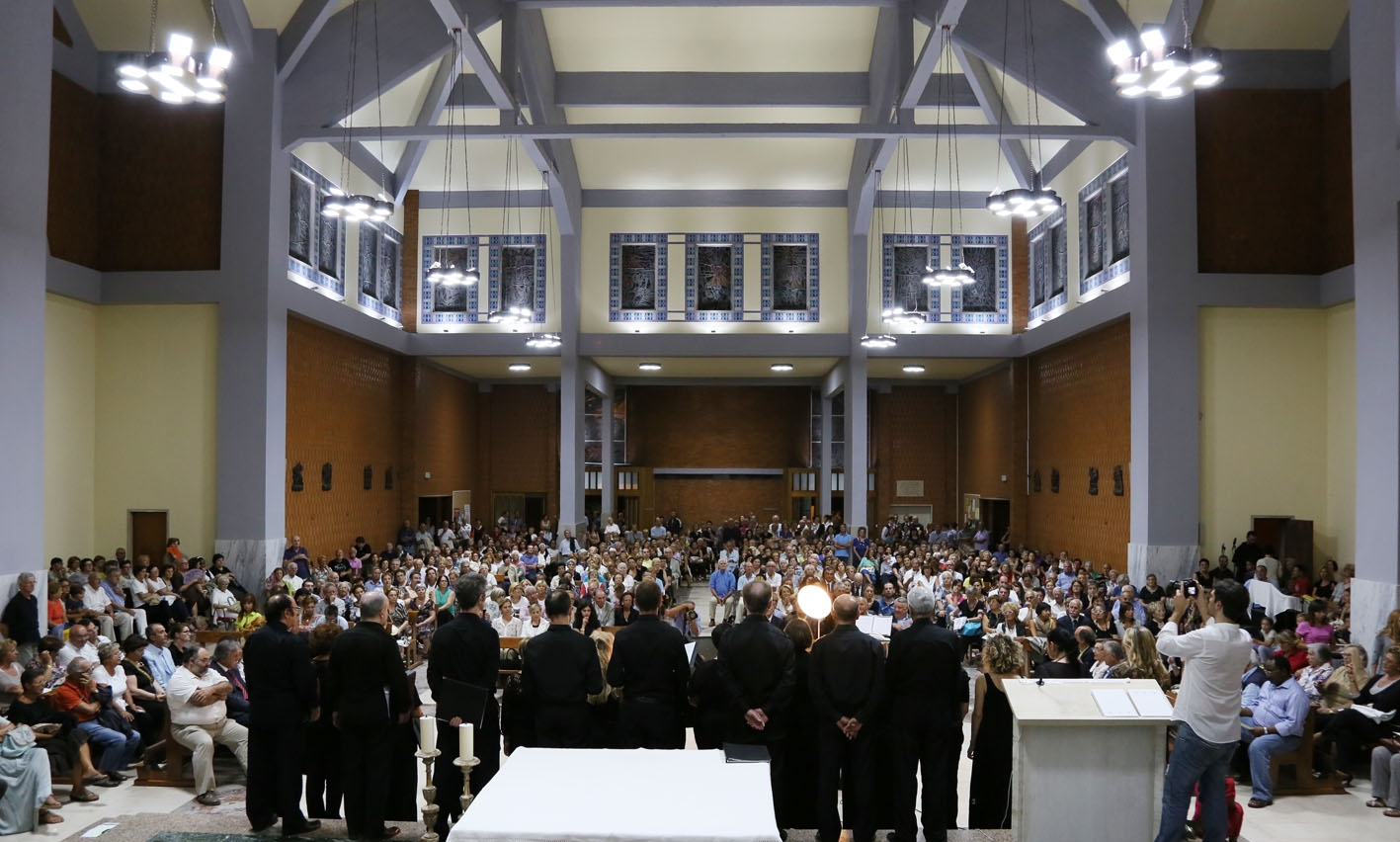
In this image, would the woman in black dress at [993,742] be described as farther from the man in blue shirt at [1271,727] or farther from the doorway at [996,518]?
the doorway at [996,518]

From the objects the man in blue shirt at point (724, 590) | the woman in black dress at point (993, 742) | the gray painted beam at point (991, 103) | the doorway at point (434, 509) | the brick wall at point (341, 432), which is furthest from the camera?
the doorway at point (434, 509)

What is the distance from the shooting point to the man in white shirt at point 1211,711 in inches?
190

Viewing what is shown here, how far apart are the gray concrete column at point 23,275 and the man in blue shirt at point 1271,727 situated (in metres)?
11.5

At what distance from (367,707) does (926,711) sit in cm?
303

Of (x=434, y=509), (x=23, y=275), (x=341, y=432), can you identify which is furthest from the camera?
(x=434, y=509)

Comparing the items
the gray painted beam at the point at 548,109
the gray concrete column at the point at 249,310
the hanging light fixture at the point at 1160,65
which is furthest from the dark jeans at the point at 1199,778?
the gray painted beam at the point at 548,109

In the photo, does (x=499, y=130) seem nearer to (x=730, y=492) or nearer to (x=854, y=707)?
(x=854, y=707)

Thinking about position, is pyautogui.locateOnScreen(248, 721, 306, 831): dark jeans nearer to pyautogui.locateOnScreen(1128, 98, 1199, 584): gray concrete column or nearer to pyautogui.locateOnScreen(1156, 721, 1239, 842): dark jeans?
pyautogui.locateOnScreen(1156, 721, 1239, 842): dark jeans

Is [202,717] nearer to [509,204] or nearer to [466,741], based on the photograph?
[466,741]

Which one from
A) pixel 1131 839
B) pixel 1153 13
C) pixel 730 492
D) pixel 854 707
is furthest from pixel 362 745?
pixel 730 492

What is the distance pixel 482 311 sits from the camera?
76.4 ft

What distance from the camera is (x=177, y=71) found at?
30.6 feet

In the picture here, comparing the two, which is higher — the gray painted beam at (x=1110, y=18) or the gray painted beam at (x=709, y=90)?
the gray painted beam at (x=709, y=90)

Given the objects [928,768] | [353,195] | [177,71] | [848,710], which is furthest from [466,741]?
[353,195]
